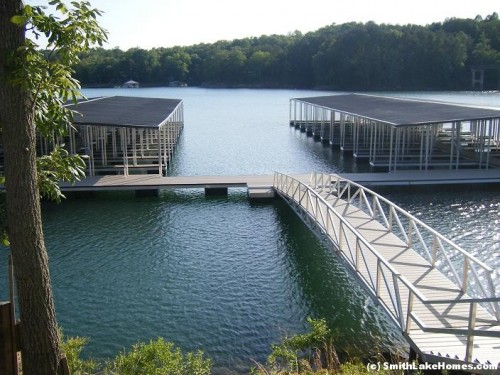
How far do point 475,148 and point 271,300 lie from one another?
1962cm

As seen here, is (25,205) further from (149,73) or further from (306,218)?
(149,73)

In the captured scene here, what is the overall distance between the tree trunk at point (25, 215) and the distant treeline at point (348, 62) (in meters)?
106

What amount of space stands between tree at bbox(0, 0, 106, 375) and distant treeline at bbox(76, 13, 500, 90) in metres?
105

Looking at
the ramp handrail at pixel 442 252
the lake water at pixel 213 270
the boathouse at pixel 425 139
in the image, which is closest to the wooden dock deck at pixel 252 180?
the lake water at pixel 213 270

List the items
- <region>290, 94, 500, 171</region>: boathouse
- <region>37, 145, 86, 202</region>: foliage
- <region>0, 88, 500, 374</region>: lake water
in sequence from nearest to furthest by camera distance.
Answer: <region>37, 145, 86, 202</region>: foliage → <region>0, 88, 500, 374</region>: lake water → <region>290, 94, 500, 171</region>: boathouse

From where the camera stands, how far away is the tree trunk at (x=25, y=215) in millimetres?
4977

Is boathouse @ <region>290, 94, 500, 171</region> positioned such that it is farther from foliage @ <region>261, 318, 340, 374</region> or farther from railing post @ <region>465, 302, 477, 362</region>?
railing post @ <region>465, 302, 477, 362</region>

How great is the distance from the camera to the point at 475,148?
1083 inches

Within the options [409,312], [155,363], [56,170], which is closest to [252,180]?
[409,312]

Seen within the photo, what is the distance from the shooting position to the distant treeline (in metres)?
102

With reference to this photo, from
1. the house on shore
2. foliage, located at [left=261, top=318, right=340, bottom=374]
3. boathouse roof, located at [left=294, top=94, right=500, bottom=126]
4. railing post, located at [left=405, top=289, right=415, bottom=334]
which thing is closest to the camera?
railing post, located at [left=405, top=289, right=415, bottom=334]

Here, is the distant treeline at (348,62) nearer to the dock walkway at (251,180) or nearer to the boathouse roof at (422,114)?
the boathouse roof at (422,114)

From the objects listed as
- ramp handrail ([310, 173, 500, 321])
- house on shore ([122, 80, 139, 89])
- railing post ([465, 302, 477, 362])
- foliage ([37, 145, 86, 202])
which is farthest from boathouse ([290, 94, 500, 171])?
house on shore ([122, 80, 139, 89])

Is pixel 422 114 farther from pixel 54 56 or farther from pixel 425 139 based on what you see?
pixel 54 56
